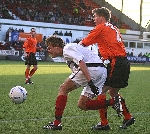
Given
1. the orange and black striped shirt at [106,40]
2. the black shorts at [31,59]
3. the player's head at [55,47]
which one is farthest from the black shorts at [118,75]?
the black shorts at [31,59]

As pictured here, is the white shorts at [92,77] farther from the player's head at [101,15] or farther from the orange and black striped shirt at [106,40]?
the player's head at [101,15]

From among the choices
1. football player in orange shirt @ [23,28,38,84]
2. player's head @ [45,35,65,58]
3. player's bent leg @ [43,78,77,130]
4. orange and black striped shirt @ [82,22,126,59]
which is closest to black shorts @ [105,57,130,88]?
orange and black striped shirt @ [82,22,126,59]

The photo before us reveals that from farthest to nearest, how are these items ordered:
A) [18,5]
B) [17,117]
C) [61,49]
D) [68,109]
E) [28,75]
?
[18,5], [28,75], [68,109], [17,117], [61,49]

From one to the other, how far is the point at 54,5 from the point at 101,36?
140 ft

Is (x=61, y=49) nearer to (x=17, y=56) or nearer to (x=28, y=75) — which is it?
(x=28, y=75)

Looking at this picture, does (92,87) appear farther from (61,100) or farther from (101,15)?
(101,15)

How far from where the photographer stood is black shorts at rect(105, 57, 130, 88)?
6824mm

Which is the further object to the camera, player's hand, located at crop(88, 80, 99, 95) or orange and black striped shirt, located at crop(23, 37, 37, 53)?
orange and black striped shirt, located at crop(23, 37, 37, 53)

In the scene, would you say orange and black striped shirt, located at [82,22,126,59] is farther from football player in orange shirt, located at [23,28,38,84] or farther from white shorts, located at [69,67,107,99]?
football player in orange shirt, located at [23,28,38,84]

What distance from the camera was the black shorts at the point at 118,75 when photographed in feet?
22.4

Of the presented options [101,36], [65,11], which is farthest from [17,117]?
[65,11]

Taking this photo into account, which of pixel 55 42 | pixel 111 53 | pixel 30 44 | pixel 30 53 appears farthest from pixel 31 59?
pixel 55 42

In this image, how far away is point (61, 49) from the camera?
6.53 metres

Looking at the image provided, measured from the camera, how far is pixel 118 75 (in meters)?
6.86
